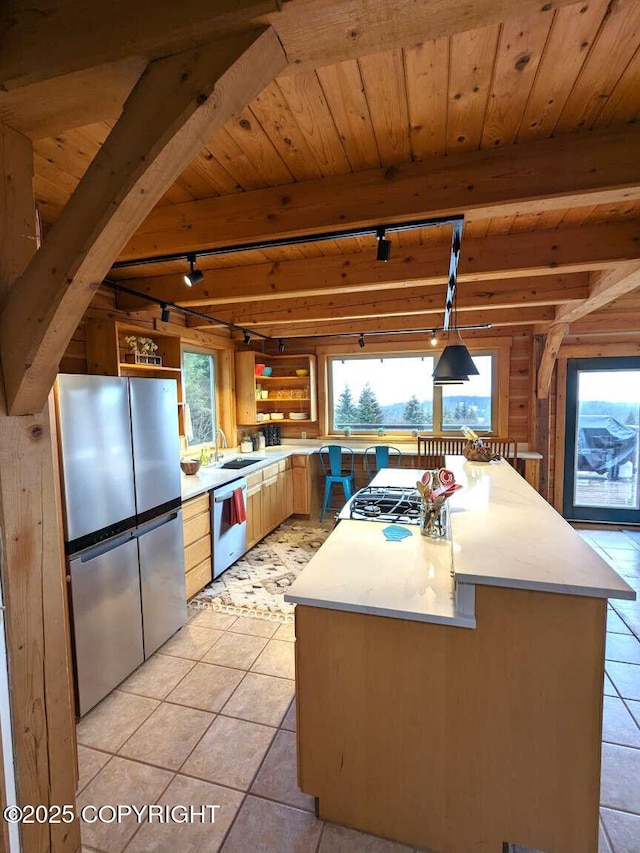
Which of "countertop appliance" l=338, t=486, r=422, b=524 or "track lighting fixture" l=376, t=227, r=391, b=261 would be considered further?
"countertop appliance" l=338, t=486, r=422, b=524

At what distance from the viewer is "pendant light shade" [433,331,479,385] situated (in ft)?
9.22

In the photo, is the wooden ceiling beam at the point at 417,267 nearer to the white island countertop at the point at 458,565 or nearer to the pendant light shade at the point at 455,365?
the pendant light shade at the point at 455,365

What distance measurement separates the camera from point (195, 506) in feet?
10.3

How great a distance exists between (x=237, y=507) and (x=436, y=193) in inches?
113

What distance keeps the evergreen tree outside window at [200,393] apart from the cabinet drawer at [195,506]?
1102 mm

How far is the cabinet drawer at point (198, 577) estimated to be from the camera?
310cm

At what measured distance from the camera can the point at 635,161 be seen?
1464 millimetres

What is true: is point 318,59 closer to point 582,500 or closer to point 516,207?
point 516,207

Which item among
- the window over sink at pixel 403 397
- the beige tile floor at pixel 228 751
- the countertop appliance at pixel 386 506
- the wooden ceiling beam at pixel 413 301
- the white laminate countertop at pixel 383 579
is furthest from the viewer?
the window over sink at pixel 403 397

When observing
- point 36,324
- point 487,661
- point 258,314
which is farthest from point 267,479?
point 36,324

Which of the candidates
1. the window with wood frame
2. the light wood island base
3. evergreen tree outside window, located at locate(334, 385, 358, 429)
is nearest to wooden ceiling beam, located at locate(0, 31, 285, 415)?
the light wood island base

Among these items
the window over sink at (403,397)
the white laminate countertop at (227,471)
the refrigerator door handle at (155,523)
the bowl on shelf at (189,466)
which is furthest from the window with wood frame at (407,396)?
the refrigerator door handle at (155,523)

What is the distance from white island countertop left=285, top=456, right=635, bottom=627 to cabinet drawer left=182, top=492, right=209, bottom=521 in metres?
1.41

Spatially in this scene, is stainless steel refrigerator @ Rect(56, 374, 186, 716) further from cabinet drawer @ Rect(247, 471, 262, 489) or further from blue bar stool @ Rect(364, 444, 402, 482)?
blue bar stool @ Rect(364, 444, 402, 482)
